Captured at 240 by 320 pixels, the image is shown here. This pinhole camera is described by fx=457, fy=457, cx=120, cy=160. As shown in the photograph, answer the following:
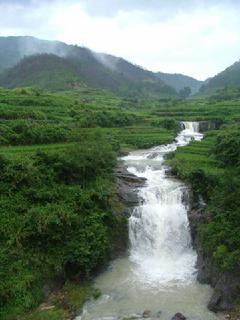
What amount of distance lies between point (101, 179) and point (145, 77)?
137m

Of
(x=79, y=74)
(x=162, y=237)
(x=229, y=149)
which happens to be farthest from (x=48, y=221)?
(x=79, y=74)

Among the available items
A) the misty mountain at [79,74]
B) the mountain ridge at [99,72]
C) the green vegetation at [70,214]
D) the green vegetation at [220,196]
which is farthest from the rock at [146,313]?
the mountain ridge at [99,72]

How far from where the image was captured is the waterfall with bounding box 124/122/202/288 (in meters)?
19.9

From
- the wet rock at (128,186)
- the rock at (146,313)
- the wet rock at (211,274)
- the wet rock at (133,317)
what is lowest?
the wet rock at (133,317)

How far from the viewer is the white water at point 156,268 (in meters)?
17.2

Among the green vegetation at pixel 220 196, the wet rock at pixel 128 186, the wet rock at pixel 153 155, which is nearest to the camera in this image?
the green vegetation at pixel 220 196

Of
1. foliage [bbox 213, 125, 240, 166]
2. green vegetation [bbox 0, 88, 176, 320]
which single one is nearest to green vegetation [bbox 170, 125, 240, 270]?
foliage [bbox 213, 125, 240, 166]

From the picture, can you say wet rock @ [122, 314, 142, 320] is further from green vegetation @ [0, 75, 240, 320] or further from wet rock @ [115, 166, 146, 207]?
wet rock @ [115, 166, 146, 207]

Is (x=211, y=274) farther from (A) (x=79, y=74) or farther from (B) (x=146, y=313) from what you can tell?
(A) (x=79, y=74)

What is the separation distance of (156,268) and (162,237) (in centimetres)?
214

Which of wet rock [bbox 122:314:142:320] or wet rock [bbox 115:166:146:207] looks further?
wet rock [bbox 115:166:146:207]

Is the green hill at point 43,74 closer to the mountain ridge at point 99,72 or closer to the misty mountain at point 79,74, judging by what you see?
the misty mountain at point 79,74

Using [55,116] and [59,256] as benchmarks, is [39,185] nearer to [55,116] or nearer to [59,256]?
[59,256]

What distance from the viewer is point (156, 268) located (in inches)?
808
